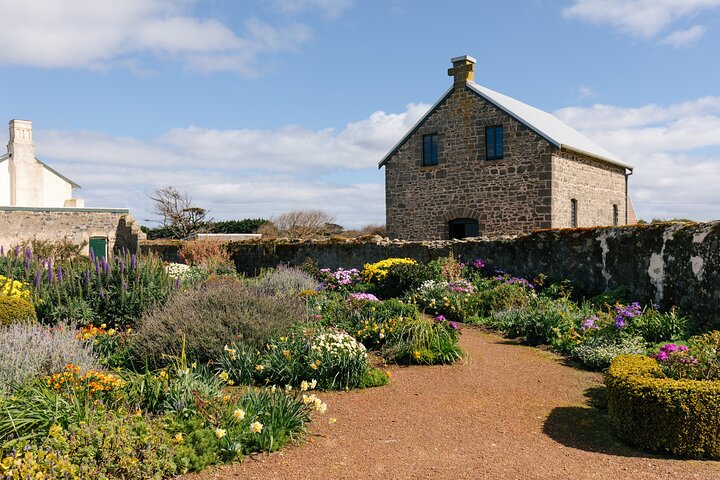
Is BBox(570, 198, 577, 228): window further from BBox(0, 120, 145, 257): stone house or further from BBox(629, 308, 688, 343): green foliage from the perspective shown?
BBox(0, 120, 145, 257): stone house

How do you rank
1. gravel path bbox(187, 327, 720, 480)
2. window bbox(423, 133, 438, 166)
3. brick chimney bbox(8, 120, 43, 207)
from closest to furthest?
gravel path bbox(187, 327, 720, 480) → window bbox(423, 133, 438, 166) → brick chimney bbox(8, 120, 43, 207)

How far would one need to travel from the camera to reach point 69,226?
80.1ft

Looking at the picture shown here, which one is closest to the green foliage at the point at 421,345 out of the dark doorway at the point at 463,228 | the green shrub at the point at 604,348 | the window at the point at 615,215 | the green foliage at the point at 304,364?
the green foliage at the point at 304,364

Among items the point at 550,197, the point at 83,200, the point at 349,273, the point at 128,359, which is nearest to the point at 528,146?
the point at 550,197

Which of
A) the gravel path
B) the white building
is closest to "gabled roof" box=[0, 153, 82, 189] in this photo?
the white building

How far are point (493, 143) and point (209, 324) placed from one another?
15.3 meters

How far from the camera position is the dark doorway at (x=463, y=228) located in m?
20.9

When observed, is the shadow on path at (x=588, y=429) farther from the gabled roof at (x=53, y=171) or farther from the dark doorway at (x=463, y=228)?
the gabled roof at (x=53, y=171)

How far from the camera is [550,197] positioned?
18922mm

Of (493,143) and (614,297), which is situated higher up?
(493,143)

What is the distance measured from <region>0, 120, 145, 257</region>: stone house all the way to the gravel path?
19.4 m

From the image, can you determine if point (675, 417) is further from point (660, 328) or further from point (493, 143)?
point (493, 143)

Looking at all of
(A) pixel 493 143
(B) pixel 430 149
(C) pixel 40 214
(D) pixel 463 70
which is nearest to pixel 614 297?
(A) pixel 493 143

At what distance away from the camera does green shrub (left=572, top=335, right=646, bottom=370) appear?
804cm
